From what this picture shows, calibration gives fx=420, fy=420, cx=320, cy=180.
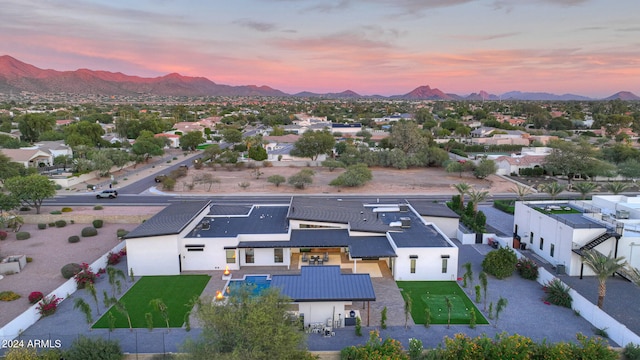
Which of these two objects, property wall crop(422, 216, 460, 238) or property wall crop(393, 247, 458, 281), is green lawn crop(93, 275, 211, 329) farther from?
property wall crop(422, 216, 460, 238)

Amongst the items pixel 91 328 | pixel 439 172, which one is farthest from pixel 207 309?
pixel 439 172

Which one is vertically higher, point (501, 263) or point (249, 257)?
point (501, 263)

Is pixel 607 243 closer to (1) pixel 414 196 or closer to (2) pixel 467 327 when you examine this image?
(2) pixel 467 327

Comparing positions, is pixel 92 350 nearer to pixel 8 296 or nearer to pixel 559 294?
pixel 8 296

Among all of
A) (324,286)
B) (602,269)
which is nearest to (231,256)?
(324,286)

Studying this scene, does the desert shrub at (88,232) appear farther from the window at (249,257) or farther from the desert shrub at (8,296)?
the window at (249,257)

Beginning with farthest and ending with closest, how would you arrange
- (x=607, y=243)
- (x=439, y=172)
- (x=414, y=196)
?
(x=439, y=172) → (x=414, y=196) → (x=607, y=243)
